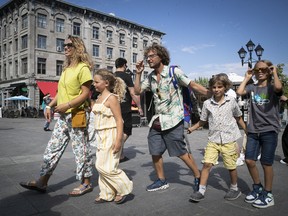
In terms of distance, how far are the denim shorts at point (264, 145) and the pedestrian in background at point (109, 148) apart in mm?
1523

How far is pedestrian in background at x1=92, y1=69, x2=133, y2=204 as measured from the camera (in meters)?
2.92

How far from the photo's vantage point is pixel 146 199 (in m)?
3.13

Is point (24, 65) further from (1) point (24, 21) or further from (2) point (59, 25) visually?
(2) point (59, 25)

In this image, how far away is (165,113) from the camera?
3352 mm

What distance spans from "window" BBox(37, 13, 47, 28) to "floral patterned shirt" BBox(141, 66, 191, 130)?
107 feet

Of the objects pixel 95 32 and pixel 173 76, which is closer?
pixel 173 76

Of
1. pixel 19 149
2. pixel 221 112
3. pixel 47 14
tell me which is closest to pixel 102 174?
pixel 221 112

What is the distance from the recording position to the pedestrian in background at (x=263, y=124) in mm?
2998

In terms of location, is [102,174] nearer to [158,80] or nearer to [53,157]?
[53,157]

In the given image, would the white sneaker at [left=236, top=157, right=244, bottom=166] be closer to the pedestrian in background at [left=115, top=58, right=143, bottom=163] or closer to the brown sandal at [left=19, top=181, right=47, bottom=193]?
the pedestrian in background at [left=115, top=58, right=143, bottom=163]

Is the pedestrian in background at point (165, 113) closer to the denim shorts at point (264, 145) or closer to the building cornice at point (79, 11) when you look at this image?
the denim shorts at point (264, 145)

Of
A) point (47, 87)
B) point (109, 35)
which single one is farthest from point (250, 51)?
point (109, 35)

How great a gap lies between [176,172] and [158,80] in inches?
73.9

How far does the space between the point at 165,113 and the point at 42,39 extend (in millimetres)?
32640
